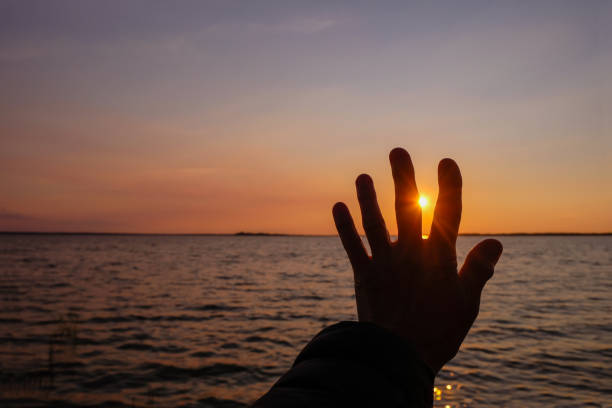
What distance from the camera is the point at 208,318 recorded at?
1388 cm

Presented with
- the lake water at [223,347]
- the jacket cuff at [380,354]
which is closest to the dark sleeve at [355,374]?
the jacket cuff at [380,354]

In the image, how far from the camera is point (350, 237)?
2.05m

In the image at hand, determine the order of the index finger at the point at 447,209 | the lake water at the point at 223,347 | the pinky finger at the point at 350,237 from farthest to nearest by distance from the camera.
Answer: the lake water at the point at 223,347, the pinky finger at the point at 350,237, the index finger at the point at 447,209

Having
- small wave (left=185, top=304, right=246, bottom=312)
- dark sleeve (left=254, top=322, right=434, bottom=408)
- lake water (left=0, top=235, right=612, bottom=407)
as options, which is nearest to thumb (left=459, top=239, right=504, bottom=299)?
dark sleeve (left=254, top=322, right=434, bottom=408)

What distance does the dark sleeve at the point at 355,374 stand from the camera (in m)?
0.90

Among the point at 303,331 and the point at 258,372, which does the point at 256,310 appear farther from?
the point at 258,372

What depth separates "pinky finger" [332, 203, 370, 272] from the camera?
199cm

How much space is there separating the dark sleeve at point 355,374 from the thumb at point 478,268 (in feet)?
2.58

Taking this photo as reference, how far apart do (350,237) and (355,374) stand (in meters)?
1.10

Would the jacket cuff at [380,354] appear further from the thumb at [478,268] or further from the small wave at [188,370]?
the small wave at [188,370]

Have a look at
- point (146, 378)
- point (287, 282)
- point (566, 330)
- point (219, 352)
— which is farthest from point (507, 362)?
point (287, 282)

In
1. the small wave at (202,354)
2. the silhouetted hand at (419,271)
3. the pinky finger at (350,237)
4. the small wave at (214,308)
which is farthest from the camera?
the small wave at (214,308)

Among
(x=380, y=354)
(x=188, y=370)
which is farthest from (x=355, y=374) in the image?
(x=188, y=370)

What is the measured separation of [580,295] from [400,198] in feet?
74.0
